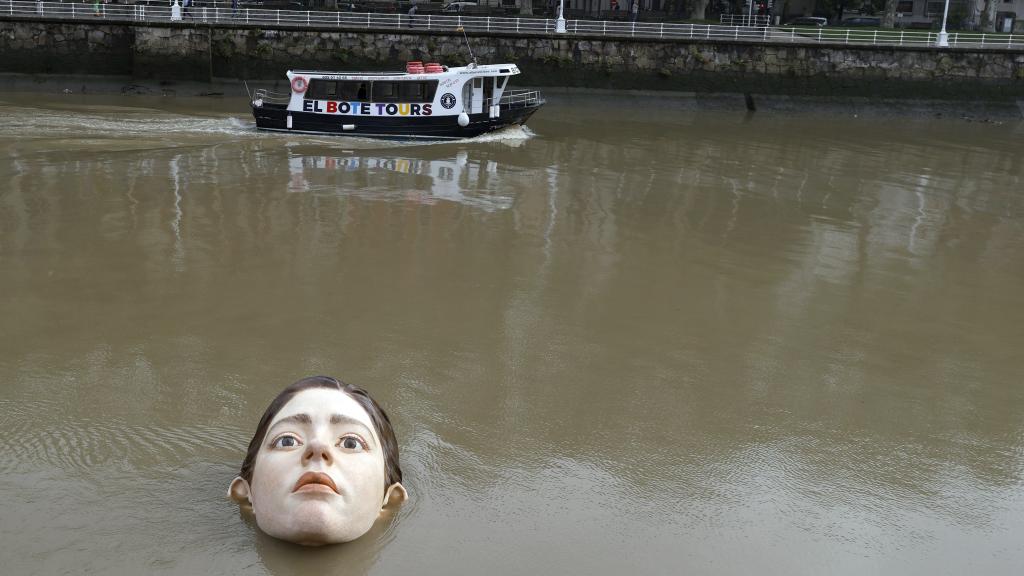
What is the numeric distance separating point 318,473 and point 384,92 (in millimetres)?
21228

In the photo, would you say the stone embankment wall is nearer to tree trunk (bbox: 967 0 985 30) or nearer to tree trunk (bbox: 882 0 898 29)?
tree trunk (bbox: 882 0 898 29)

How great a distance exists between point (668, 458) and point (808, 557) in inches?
57.1

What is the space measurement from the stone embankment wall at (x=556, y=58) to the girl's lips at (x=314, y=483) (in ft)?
100

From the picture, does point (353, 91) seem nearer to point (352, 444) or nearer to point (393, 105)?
point (393, 105)

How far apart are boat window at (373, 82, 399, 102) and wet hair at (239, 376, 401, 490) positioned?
66.6 feet

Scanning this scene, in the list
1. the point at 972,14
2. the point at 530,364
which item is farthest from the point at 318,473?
the point at 972,14

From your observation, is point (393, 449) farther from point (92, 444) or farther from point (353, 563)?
point (92, 444)

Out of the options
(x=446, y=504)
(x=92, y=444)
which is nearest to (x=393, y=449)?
(x=446, y=504)

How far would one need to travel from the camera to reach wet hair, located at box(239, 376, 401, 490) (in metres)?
5.78

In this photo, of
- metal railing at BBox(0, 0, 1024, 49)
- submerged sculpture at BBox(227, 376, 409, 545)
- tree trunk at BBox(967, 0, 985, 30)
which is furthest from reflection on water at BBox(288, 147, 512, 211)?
tree trunk at BBox(967, 0, 985, 30)

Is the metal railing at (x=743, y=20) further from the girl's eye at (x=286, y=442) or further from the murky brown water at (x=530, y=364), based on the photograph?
the girl's eye at (x=286, y=442)

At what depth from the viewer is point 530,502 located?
21.2ft

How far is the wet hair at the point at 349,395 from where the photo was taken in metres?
5.78

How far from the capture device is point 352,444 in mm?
5555
